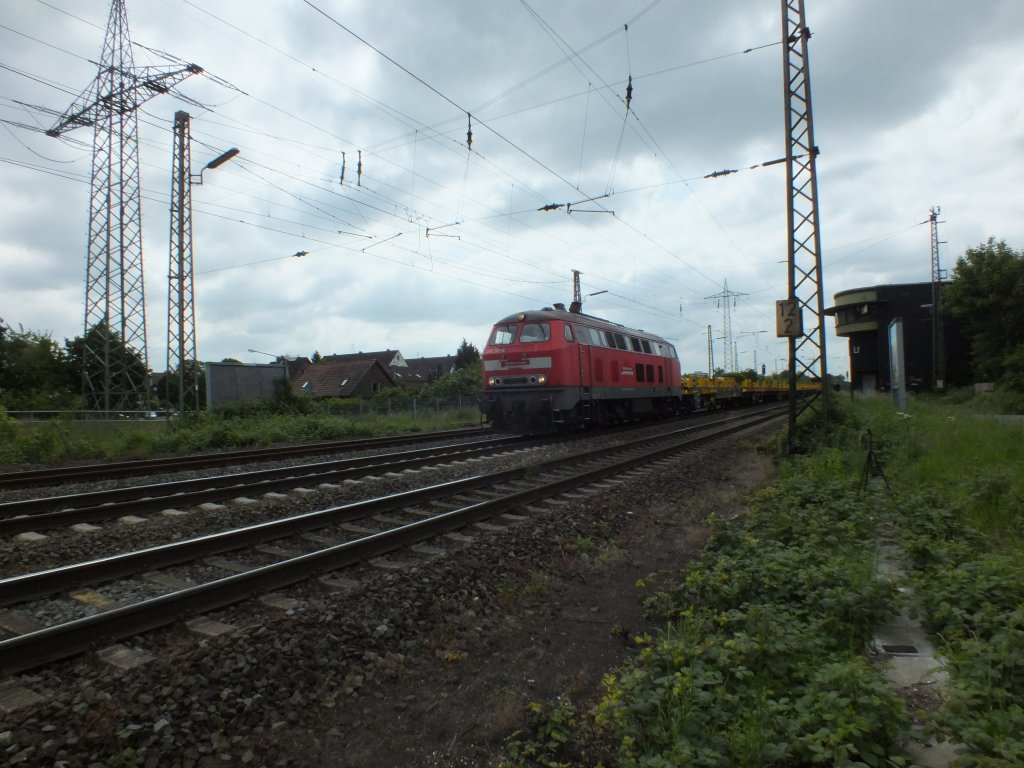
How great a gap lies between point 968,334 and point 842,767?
42834 millimetres

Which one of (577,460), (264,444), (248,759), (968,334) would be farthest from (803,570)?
(968,334)

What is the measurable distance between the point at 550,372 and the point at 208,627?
37.3 feet

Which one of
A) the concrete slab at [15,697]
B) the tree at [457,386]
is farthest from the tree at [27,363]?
the concrete slab at [15,697]

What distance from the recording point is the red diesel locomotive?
49.2 ft

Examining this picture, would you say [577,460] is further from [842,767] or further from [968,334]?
[968,334]

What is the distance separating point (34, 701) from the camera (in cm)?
312

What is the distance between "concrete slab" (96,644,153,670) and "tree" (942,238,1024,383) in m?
36.9

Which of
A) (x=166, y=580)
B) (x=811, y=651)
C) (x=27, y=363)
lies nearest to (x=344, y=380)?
(x=27, y=363)

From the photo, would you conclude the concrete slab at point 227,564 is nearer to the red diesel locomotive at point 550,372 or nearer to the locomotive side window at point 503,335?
the red diesel locomotive at point 550,372

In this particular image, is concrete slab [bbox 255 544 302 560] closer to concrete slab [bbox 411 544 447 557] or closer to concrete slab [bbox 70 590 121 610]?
concrete slab [bbox 411 544 447 557]

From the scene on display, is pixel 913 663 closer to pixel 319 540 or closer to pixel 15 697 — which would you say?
pixel 15 697

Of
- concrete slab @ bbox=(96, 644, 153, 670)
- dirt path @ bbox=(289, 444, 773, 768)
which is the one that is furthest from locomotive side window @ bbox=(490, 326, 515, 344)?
concrete slab @ bbox=(96, 644, 153, 670)

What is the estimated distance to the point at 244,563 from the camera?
5.57m

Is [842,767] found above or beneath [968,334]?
beneath
